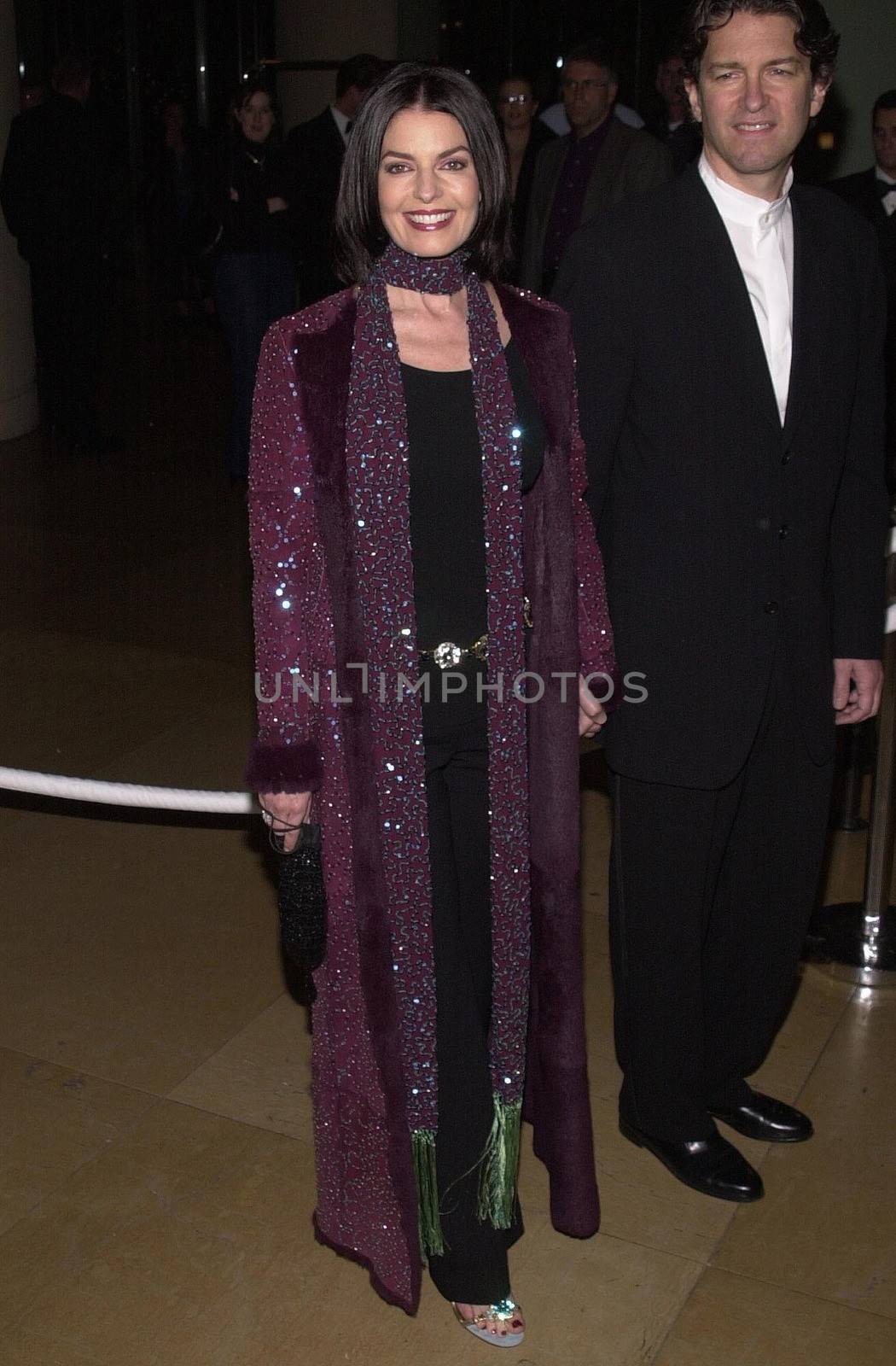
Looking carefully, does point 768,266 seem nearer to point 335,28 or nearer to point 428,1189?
point 428,1189

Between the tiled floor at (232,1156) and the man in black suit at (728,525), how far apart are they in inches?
10.0

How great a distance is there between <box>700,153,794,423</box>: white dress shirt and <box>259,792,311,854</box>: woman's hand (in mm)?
1111

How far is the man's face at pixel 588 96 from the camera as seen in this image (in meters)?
6.59

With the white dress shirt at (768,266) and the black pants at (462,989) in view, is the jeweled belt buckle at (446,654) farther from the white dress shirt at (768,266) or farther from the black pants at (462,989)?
the white dress shirt at (768,266)

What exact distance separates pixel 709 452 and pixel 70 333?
7.02 m

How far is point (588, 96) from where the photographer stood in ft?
21.6

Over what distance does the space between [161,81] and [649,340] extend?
15.0 m

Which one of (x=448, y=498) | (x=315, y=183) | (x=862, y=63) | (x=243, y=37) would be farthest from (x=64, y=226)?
(x=243, y=37)

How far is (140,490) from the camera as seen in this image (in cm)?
835

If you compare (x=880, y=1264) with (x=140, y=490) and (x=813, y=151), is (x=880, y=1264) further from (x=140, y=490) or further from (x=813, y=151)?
(x=140, y=490)

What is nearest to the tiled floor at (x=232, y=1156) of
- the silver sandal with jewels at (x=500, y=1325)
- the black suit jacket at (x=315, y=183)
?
the silver sandal with jewels at (x=500, y=1325)

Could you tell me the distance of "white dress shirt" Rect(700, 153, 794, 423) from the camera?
9.22 ft

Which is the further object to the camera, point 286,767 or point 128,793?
point 128,793

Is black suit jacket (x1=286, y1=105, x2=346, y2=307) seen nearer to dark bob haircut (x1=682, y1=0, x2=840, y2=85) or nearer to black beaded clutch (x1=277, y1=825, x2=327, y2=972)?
dark bob haircut (x1=682, y1=0, x2=840, y2=85)
